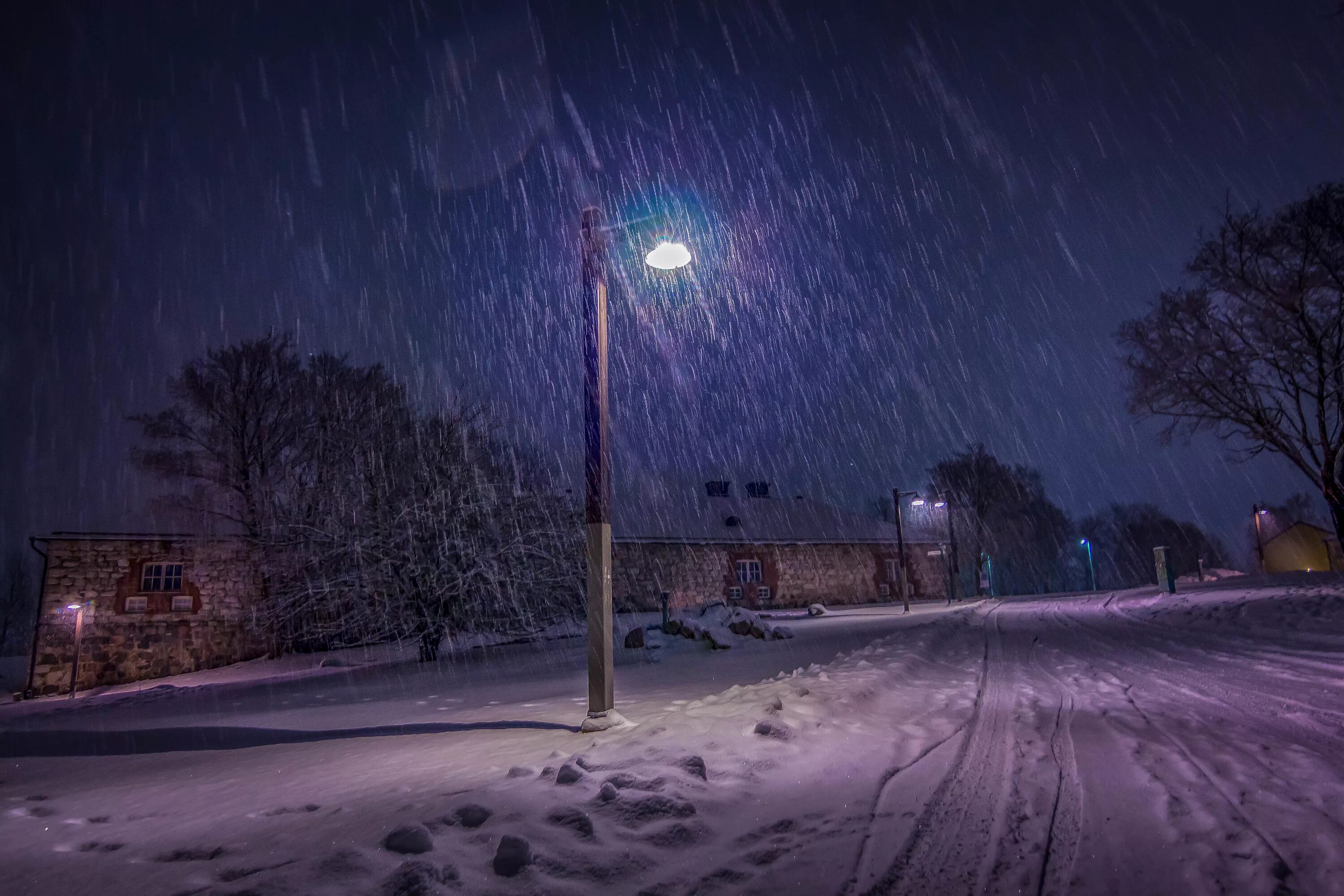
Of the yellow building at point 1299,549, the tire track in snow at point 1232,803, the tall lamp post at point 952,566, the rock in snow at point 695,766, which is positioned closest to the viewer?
the tire track in snow at point 1232,803

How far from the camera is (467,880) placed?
328 centimetres

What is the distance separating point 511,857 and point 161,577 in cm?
2485

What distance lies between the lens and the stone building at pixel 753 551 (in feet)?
110

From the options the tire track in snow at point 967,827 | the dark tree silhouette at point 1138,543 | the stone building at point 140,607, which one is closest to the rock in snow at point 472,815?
the tire track in snow at point 967,827

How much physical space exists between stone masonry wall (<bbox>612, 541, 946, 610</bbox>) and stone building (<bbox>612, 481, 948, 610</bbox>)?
0.05 meters

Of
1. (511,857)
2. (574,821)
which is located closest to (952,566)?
(574,821)

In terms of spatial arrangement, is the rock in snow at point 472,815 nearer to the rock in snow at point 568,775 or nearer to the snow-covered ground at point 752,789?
the snow-covered ground at point 752,789

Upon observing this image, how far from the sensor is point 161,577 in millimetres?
22312

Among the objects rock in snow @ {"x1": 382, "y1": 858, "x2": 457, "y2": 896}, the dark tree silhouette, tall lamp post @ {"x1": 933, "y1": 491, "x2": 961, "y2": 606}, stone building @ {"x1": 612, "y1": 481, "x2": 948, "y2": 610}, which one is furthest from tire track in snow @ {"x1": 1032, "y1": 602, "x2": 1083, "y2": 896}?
the dark tree silhouette

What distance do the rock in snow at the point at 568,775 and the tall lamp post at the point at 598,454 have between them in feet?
5.87

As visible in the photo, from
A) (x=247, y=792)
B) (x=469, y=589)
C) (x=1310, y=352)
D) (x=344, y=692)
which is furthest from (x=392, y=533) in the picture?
(x=1310, y=352)

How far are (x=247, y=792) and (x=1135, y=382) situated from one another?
27.3m

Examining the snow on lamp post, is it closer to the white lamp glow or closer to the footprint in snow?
the footprint in snow

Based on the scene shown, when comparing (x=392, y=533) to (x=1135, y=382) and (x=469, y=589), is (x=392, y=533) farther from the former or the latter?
(x=1135, y=382)
